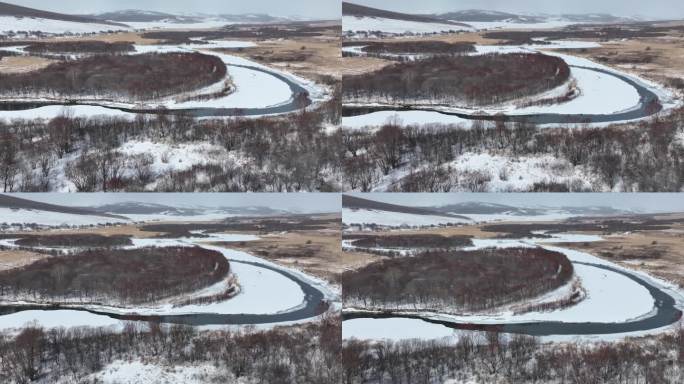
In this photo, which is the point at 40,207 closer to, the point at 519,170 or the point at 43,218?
the point at 43,218

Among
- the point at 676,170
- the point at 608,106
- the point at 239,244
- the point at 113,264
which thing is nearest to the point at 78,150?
the point at 113,264

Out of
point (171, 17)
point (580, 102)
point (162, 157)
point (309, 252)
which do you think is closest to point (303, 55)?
point (171, 17)

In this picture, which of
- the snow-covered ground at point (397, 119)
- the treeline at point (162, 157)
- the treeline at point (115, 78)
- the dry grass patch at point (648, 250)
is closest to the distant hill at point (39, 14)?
the treeline at point (115, 78)

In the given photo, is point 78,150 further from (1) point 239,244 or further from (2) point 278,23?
(2) point 278,23

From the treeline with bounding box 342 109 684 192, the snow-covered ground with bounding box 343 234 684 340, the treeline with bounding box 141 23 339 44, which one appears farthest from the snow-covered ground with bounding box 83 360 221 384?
the treeline with bounding box 141 23 339 44

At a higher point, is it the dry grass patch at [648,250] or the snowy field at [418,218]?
the snowy field at [418,218]

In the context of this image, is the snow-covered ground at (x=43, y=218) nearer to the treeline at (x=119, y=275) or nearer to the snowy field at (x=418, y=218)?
the treeline at (x=119, y=275)

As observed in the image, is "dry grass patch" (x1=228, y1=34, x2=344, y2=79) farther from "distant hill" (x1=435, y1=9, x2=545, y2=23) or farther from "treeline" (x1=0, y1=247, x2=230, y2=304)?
"treeline" (x1=0, y1=247, x2=230, y2=304)
